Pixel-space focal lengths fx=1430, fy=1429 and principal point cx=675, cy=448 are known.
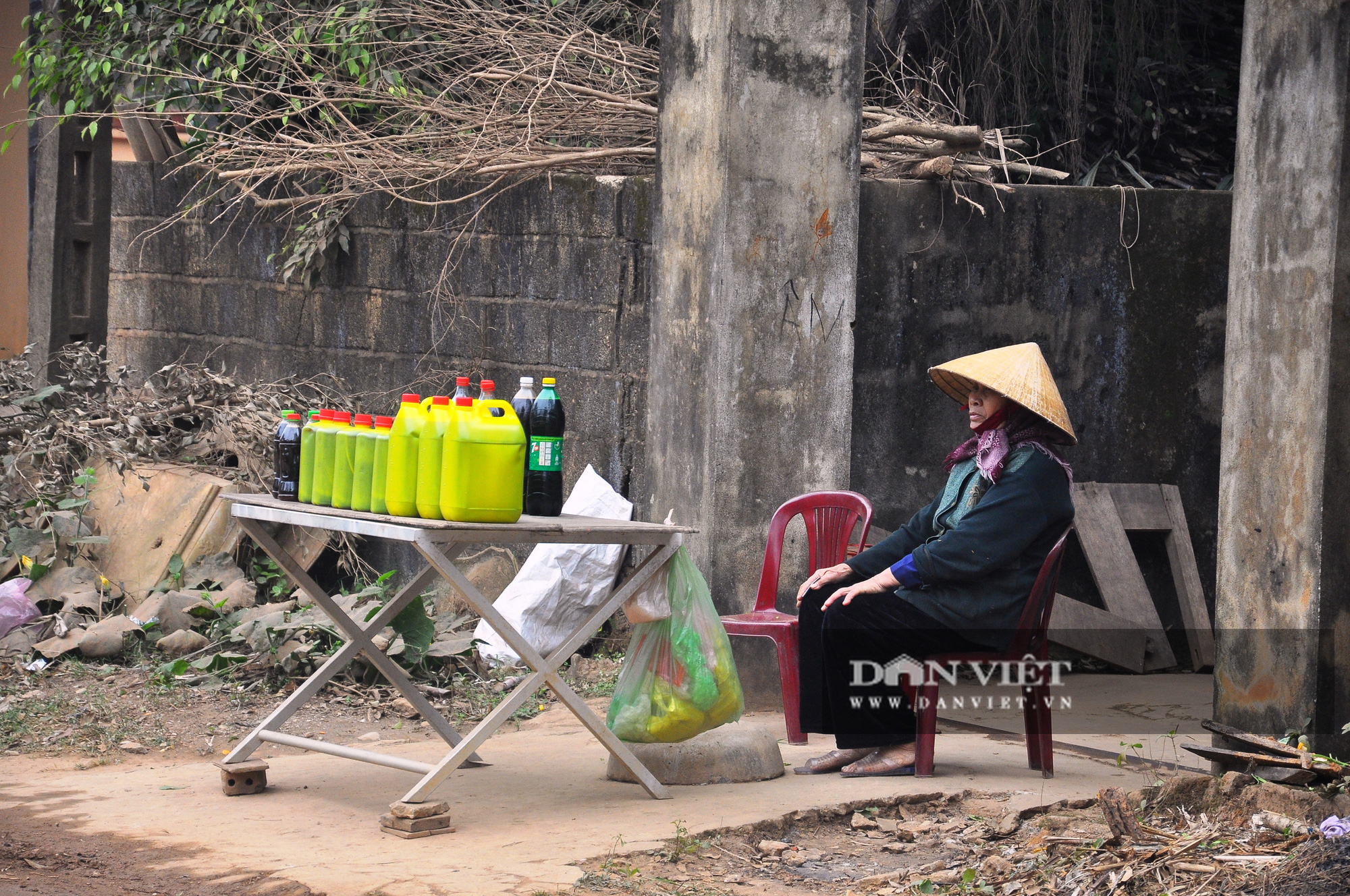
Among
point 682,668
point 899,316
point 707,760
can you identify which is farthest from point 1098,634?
point 682,668

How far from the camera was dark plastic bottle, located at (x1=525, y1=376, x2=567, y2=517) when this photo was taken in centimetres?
441

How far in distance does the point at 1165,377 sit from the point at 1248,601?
2.67m

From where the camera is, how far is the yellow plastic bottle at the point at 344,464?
4238 millimetres

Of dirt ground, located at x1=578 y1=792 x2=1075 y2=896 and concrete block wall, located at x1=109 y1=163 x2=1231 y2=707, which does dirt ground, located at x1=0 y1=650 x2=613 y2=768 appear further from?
dirt ground, located at x1=578 y1=792 x2=1075 y2=896

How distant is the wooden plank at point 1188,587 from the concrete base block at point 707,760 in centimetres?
320

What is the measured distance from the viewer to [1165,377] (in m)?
7.03

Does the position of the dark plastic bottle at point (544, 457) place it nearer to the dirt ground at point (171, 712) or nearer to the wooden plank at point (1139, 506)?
the dirt ground at point (171, 712)

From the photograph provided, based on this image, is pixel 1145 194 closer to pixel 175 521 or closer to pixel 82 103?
pixel 175 521

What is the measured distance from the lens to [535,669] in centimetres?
412

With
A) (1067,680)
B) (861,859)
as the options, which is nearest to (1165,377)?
(1067,680)

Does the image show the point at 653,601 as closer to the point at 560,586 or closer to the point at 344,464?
the point at 344,464

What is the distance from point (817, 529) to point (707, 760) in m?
1.19

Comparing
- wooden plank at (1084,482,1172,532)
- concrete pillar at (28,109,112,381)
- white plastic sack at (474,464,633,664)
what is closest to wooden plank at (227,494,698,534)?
white plastic sack at (474,464,633,664)

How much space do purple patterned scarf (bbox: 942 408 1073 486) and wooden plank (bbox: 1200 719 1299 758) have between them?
883mm
